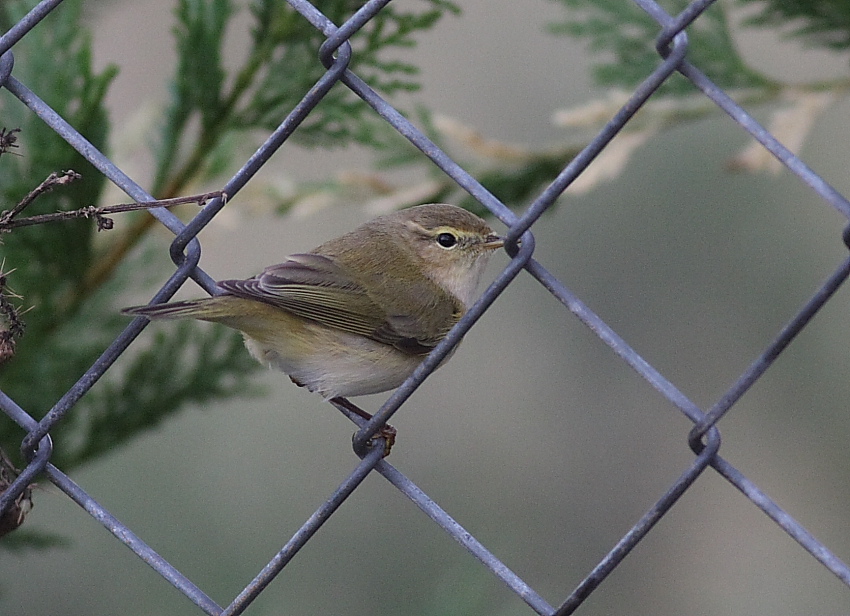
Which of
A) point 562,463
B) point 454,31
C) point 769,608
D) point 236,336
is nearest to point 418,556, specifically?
point 562,463

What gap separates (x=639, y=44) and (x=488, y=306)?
1.51 meters

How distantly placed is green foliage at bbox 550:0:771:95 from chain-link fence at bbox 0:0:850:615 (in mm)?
1274

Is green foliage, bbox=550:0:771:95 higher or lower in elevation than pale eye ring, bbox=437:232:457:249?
higher

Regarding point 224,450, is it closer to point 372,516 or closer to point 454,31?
point 372,516

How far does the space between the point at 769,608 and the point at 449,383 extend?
5.89 feet

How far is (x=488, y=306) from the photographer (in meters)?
1.35

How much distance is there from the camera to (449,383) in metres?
5.13

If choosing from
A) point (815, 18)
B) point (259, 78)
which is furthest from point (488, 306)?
point (815, 18)

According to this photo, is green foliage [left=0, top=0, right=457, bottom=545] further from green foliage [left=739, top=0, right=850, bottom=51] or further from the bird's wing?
green foliage [left=739, top=0, right=850, bottom=51]

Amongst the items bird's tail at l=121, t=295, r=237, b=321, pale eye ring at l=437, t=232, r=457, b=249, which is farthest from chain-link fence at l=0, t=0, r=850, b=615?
pale eye ring at l=437, t=232, r=457, b=249

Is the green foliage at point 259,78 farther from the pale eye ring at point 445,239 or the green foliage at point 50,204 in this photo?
the pale eye ring at point 445,239

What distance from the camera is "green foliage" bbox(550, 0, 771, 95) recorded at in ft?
8.43

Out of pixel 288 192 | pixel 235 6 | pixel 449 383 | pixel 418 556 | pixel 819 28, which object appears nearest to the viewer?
pixel 235 6

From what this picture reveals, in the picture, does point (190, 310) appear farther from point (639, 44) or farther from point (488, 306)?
point (639, 44)
